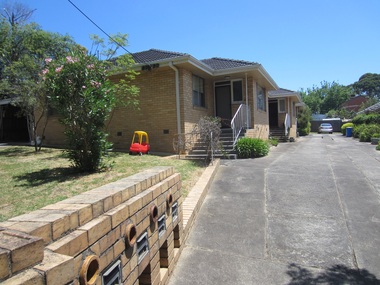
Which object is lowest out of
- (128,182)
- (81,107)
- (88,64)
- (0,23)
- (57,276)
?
(57,276)

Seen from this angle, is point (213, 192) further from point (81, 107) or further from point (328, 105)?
point (328, 105)

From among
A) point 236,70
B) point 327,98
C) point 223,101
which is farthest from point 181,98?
point 327,98

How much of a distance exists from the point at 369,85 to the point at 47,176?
360ft

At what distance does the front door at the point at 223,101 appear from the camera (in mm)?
14625

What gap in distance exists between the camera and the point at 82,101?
6973 mm

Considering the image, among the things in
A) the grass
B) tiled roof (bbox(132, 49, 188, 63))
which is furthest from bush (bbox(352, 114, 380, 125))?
the grass

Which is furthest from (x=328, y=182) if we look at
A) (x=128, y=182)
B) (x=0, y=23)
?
(x=0, y=23)

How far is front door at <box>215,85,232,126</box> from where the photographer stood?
14.6 meters

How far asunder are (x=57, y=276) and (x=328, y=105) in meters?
76.9

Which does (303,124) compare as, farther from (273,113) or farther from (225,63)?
(225,63)

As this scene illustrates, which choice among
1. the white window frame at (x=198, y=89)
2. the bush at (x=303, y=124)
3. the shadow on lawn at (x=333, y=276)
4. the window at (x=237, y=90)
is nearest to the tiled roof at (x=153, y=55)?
the white window frame at (x=198, y=89)

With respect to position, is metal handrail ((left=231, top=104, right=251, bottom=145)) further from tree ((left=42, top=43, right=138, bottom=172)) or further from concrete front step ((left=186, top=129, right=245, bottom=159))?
tree ((left=42, top=43, right=138, bottom=172))

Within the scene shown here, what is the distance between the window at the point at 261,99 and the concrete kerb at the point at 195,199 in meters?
9.52

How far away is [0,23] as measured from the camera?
1764 cm
